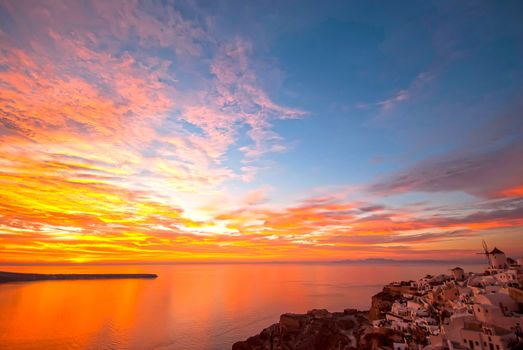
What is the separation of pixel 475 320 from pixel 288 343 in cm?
3984

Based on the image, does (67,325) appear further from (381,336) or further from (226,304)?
(381,336)

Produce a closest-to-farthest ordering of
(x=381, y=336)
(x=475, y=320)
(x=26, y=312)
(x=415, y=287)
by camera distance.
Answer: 1. (x=475, y=320)
2. (x=381, y=336)
3. (x=415, y=287)
4. (x=26, y=312)

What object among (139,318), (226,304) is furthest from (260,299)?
(139,318)

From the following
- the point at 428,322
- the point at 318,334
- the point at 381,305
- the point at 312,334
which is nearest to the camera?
the point at 428,322

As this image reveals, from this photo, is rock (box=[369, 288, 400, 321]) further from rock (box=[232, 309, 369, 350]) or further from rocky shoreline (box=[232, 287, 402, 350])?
rock (box=[232, 309, 369, 350])

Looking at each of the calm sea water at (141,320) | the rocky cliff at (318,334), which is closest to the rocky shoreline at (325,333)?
the rocky cliff at (318,334)

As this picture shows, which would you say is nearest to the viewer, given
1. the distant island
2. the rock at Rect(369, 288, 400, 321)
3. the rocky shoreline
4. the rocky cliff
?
the distant island

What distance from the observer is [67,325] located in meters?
94.4

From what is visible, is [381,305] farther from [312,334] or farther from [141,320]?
[141,320]

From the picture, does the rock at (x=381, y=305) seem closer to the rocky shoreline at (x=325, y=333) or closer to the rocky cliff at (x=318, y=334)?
the rocky shoreline at (x=325, y=333)

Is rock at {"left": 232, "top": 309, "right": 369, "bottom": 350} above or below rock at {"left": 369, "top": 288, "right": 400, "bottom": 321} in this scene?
below

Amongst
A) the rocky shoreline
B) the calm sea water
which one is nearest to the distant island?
the rocky shoreline

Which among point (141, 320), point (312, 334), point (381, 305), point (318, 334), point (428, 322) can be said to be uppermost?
point (428, 322)

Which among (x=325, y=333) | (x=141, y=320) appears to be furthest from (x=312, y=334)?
(x=141, y=320)
